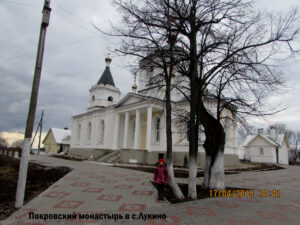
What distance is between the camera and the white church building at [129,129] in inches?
861

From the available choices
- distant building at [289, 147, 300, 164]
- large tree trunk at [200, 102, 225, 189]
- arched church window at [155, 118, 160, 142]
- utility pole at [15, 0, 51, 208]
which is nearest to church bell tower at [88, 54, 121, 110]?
arched church window at [155, 118, 160, 142]

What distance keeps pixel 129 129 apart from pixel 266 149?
2452 centimetres

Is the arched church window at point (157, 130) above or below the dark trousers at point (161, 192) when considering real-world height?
above

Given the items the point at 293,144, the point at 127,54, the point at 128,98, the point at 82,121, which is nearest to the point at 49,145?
the point at 82,121

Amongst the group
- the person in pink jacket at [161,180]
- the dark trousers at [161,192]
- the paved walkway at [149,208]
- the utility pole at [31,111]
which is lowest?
the paved walkway at [149,208]

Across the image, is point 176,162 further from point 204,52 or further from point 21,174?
point 21,174

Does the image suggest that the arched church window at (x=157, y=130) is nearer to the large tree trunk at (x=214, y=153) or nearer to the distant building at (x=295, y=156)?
the large tree trunk at (x=214, y=153)

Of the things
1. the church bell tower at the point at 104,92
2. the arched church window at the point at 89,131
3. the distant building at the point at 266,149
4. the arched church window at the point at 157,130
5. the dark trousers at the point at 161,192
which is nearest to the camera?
the dark trousers at the point at 161,192

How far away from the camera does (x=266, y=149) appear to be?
3650cm

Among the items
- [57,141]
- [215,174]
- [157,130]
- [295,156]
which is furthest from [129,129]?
[295,156]

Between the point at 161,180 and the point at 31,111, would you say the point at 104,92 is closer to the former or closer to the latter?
the point at 31,111

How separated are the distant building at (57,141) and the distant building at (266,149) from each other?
126ft

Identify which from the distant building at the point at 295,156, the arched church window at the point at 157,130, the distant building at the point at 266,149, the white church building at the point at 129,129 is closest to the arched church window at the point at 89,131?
the white church building at the point at 129,129

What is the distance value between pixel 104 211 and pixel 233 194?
16.8 ft
